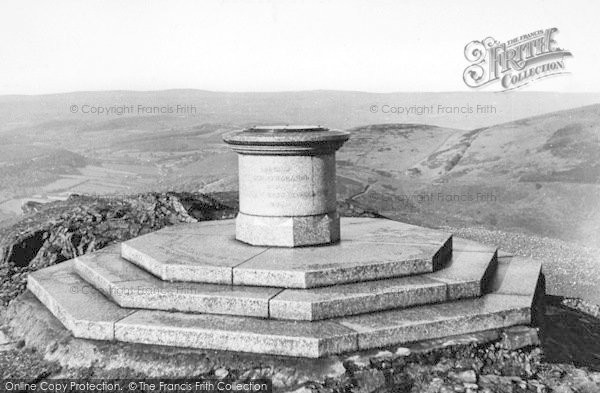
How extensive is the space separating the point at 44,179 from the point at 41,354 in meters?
21.9

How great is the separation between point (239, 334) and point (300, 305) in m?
0.63

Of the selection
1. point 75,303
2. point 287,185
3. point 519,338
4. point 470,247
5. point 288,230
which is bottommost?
point 519,338

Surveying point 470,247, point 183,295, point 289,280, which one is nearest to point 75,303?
point 183,295

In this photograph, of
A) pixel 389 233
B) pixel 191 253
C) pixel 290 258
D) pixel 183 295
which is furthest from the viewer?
pixel 389 233

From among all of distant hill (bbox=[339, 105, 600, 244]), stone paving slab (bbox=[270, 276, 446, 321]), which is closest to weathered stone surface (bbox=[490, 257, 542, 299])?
stone paving slab (bbox=[270, 276, 446, 321])

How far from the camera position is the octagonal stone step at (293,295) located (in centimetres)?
561

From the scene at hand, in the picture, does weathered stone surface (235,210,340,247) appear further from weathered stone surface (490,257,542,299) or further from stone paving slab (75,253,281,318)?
weathered stone surface (490,257,542,299)

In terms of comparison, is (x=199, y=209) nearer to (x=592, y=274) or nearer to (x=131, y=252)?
(x=131, y=252)

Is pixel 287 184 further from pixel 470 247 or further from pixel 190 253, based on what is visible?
pixel 470 247

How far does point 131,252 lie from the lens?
7.18m

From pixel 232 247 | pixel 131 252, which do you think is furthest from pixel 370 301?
pixel 131 252

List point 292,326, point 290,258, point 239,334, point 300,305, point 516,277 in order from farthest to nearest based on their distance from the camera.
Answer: point 516,277 → point 290,258 → point 300,305 → point 292,326 → point 239,334

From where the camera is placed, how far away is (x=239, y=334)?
5262mm

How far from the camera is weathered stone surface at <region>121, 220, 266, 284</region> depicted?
6.24 m
